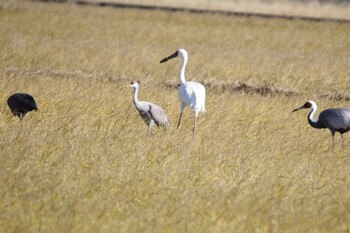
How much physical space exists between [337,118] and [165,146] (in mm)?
2580

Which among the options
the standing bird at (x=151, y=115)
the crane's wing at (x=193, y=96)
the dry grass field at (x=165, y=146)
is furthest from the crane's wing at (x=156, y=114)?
the crane's wing at (x=193, y=96)

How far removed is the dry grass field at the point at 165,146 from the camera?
20.1 ft

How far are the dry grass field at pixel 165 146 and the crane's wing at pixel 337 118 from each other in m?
0.31

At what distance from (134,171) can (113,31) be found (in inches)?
714

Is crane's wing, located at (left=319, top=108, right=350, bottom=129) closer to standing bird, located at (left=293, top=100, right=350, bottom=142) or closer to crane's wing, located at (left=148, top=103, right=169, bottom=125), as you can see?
standing bird, located at (left=293, top=100, right=350, bottom=142)

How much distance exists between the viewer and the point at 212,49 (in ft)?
69.7

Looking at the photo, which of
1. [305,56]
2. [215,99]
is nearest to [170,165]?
[215,99]

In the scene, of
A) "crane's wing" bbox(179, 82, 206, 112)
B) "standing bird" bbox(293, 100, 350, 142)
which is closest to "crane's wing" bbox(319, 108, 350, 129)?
"standing bird" bbox(293, 100, 350, 142)

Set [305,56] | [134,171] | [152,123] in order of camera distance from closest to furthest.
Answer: [134,171] < [152,123] < [305,56]

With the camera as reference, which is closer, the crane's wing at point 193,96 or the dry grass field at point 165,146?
the dry grass field at point 165,146

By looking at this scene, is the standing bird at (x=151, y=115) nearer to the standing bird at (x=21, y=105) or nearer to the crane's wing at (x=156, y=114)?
the crane's wing at (x=156, y=114)

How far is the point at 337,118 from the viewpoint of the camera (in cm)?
986

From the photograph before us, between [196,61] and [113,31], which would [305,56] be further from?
[113,31]

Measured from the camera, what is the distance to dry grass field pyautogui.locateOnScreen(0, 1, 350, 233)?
614cm
